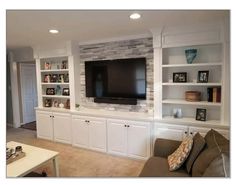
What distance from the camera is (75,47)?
393 centimetres

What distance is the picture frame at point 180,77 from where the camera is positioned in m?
3.00

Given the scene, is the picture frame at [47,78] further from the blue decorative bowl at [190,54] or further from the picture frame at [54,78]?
the blue decorative bowl at [190,54]

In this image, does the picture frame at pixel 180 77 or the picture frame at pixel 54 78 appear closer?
the picture frame at pixel 180 77

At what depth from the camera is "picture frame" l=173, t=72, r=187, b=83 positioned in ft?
9.86

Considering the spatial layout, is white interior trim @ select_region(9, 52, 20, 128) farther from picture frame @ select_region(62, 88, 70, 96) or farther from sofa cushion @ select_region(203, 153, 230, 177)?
sofa cushion @ select_region(203, 153, 230, 177)

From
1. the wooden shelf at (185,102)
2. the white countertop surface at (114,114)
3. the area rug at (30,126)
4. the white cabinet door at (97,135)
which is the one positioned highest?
the wooden shelf at (185,102)

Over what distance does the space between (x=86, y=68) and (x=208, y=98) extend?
244 cm

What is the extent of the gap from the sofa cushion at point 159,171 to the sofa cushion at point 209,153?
0.20 m

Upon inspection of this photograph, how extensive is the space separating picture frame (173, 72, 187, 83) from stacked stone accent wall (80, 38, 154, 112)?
0.43 m

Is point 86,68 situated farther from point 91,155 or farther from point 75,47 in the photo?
point 91,155

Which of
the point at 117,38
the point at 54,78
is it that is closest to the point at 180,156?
the point at 117,38

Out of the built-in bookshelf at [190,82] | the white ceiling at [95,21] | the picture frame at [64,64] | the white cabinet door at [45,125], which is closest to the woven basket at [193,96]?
the built-in bookshelf at [190,82]

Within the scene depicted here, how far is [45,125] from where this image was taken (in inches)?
169
